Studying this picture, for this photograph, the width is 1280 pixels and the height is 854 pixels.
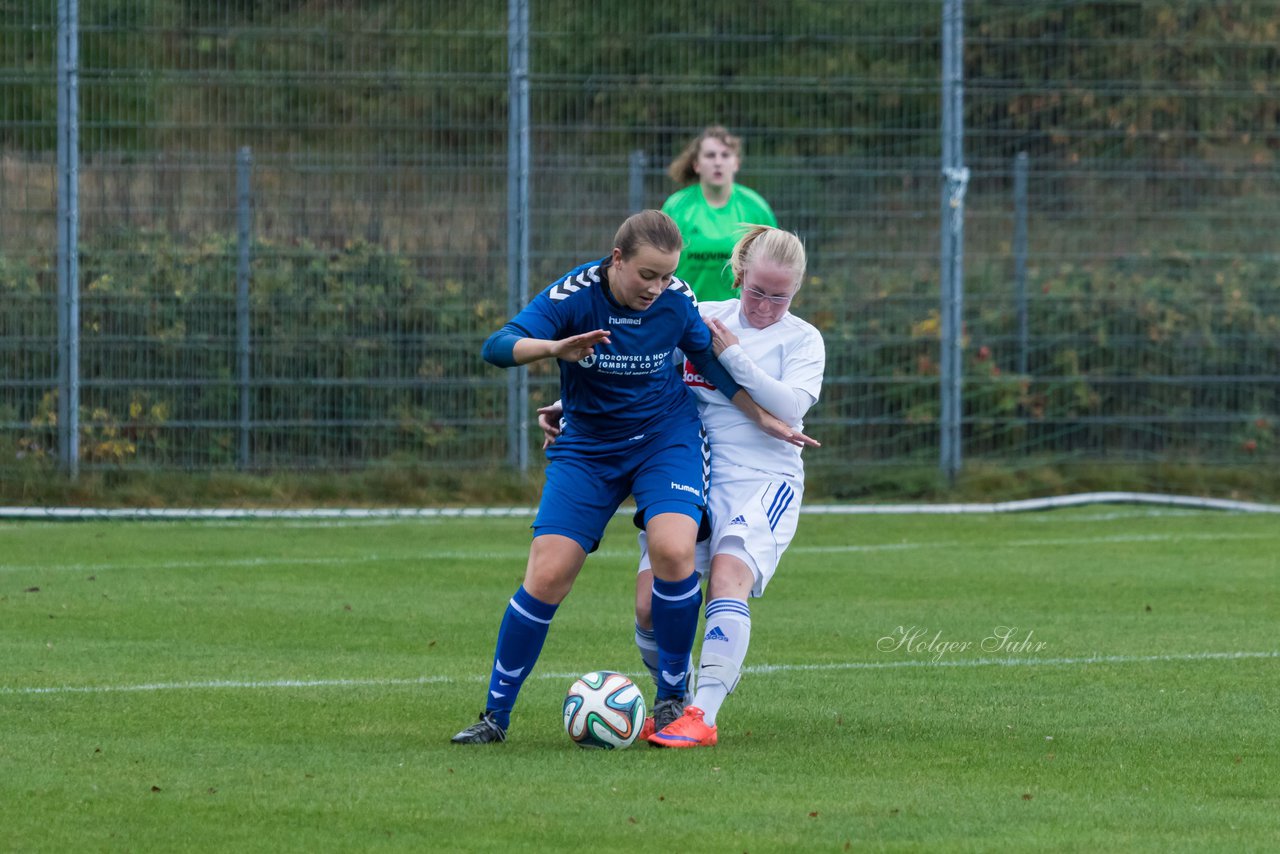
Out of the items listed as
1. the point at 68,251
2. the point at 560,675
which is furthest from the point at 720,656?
the point at 68,251

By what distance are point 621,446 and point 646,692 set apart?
1.11m

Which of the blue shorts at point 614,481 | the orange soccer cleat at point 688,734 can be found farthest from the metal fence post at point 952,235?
the orange soccer cleat at point 688,734

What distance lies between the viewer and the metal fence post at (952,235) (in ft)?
46.0

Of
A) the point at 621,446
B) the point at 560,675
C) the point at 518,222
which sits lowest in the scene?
the point at 560,675

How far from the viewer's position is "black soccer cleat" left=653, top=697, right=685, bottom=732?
19.4 ft

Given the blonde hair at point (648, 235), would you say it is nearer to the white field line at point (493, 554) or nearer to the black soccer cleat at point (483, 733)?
the black soccer cleat at point (483, 733)

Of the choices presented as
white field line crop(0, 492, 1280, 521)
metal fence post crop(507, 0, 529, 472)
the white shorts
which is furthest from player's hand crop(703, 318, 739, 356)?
metal fence post crop(507, 0, 529, 472)

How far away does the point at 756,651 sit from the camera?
756 cm

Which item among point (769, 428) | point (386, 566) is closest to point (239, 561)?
point (386, 566)

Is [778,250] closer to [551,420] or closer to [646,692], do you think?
[551,420]

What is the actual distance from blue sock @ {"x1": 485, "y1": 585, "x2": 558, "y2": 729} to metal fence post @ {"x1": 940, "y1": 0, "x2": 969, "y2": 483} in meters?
8.56

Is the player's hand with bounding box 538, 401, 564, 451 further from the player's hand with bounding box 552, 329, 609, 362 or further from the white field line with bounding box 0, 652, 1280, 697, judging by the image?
the white field line with bounding box 0, 652, 1280, 697

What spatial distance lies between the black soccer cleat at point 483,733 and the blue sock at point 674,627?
537 mm

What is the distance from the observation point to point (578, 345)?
5426mm
